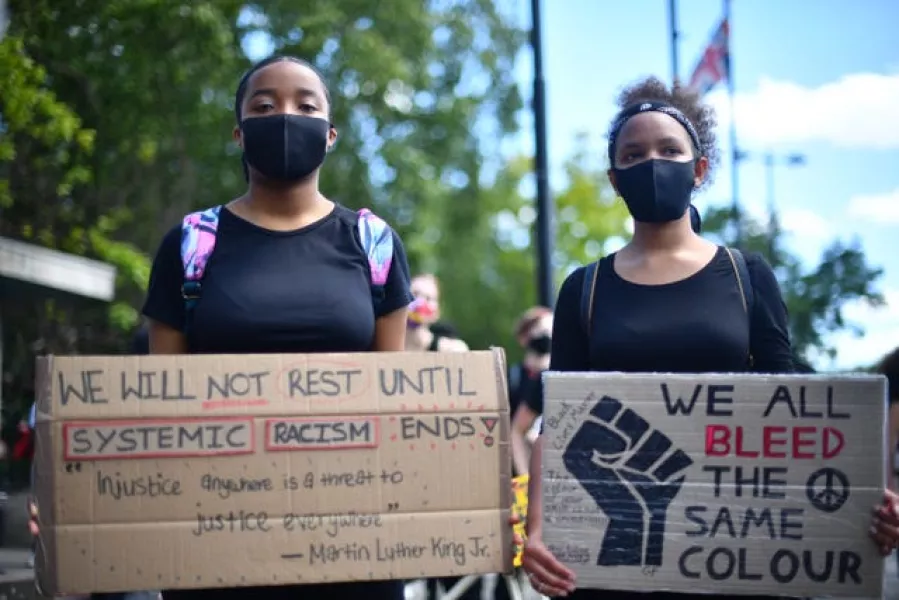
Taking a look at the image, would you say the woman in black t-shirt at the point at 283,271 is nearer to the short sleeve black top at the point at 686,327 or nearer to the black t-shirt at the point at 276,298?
the black t-shirt at the point at 276,298

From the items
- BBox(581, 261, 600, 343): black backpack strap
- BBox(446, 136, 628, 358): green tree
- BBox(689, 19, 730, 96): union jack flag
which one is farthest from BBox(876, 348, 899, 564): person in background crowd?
BBox(446, 136, 628, 358): green tree

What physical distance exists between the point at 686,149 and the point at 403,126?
19652mm

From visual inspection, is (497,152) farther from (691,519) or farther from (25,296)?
(691,519)

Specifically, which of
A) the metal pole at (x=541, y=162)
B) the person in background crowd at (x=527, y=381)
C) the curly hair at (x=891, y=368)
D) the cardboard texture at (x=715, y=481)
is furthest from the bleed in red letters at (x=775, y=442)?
the metal pole at (x=541, y=162)

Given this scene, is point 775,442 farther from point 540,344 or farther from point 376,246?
point 540,344

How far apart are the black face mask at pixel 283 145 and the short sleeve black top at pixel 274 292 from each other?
0.47 ft

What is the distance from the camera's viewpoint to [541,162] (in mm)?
12250

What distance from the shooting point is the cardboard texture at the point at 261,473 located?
2.85m

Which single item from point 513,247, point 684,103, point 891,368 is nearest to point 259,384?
point 684,103

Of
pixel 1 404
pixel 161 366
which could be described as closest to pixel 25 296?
pixel 1 404

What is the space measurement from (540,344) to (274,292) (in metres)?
5.53

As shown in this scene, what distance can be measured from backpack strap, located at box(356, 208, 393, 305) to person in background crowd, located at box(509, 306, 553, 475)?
4018 millimetres

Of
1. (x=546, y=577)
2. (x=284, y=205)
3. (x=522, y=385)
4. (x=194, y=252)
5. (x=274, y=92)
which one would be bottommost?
(x=546, y=577)

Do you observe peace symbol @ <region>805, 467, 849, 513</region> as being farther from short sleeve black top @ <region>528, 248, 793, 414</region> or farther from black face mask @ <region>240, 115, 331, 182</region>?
black face mask @ <region>240, 115, 331, 182</region>
